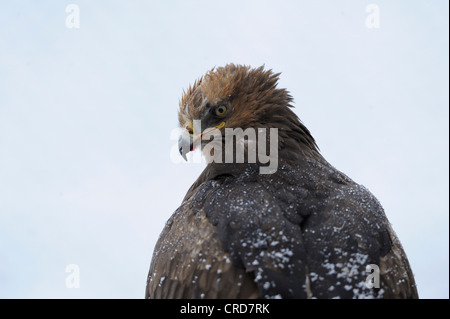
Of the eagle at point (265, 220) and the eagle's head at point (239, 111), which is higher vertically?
the eagle's head at point (239, 111)

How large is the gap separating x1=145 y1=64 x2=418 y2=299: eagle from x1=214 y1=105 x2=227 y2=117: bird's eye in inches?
0.6

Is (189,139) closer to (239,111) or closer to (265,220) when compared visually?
(239,111)

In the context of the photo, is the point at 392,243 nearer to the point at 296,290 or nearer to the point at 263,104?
the point at 296,290

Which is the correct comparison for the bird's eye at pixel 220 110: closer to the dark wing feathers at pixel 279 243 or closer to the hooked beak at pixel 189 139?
the hooked beak at pixel 189 139

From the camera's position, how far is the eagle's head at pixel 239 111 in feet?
25.6

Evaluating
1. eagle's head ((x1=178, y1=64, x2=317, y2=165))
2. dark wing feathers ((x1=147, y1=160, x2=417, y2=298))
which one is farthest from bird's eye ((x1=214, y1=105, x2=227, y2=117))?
dark wing feathers ((x1=147, y1=160, x2=417, y2=298))

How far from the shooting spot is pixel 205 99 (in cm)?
804

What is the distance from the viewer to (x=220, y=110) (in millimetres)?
7914

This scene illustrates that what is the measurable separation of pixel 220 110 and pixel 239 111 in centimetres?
28

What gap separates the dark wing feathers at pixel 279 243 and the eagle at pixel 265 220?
12 mm

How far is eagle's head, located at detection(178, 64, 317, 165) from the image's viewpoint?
781 centimetres

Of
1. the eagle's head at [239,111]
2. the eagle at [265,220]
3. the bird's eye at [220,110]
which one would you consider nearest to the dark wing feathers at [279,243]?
the eagle at [265,220]
